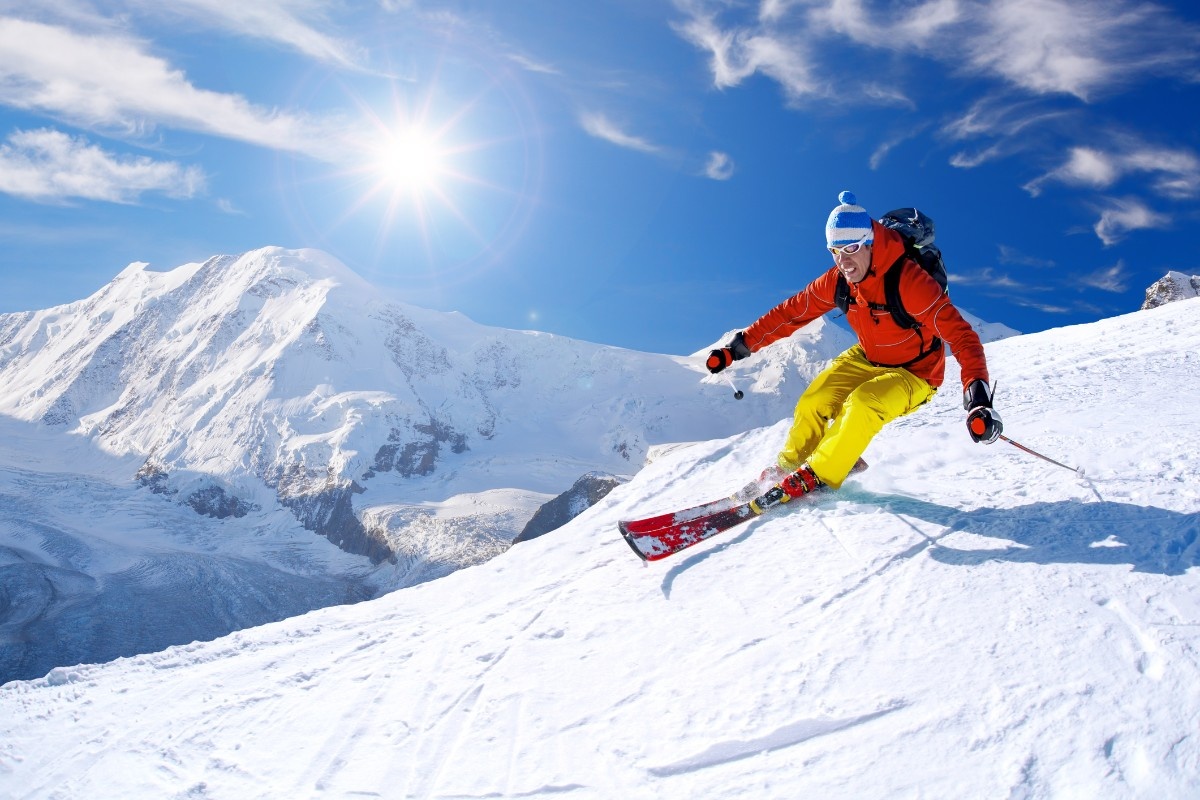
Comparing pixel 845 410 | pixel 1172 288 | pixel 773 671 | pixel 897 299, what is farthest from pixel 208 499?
pixel 773 671

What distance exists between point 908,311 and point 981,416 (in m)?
1.08

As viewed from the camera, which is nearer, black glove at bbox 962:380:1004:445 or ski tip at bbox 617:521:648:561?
black glove at bbox 962:380:1004:445

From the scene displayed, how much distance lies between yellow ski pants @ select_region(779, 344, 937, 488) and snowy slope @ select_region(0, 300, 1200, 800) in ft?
1.20

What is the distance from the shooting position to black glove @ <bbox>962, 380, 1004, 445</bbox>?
467 cm

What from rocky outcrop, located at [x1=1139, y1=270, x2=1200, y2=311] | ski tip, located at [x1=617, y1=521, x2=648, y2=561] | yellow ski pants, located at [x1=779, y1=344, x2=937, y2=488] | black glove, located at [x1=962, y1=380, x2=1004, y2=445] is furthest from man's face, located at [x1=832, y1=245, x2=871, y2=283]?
rocky outcrop, located at [x1=1139, y1=270, x2=1200, y2=311]

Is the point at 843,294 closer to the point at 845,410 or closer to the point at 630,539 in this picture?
the point at 845,410

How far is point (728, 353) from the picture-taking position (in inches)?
265

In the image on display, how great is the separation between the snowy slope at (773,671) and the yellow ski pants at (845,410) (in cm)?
37

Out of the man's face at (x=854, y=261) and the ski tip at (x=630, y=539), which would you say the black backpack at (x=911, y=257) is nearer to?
the man's face at (x=854, y=261)

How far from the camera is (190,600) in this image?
85.9 m

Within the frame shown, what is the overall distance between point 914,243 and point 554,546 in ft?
13.7

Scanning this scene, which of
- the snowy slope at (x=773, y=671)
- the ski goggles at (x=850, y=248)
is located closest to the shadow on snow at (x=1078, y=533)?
the snowy slope at (x=773, y=671)

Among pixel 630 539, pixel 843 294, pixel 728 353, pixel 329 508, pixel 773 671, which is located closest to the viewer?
pixel 773 671

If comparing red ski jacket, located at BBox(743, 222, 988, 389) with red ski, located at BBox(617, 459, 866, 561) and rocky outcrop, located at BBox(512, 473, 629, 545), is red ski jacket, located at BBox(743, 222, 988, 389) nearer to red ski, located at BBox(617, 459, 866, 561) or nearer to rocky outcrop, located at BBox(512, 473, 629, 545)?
red ski, located at BBox(617, 459, 866, 561)
